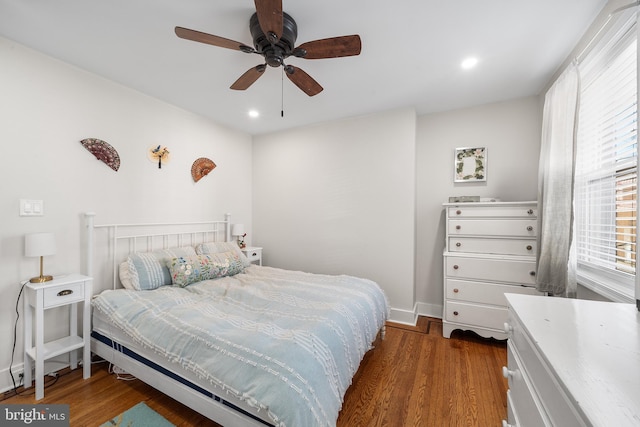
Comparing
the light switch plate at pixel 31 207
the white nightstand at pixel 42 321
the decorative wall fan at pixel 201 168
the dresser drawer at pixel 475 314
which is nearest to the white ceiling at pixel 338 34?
the decorative wall fan at pixel 201 168

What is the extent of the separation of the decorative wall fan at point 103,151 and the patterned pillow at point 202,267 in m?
1.07

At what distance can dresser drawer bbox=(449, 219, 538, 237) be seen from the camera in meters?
2.45

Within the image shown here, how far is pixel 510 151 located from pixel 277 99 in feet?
8.74

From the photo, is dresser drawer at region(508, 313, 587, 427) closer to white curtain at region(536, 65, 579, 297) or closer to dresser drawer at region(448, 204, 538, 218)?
white curtain at region(536, 65, 579, 297)

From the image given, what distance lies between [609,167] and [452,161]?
1.52 m

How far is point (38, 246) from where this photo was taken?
1.82 metres

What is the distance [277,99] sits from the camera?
9.20 feet

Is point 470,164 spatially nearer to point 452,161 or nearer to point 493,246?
point 452,161

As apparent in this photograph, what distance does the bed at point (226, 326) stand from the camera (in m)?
1.23

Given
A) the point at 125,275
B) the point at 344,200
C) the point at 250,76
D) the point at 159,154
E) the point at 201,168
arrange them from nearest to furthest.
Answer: the point at 250,76
the point at 125,275
the point at 159,154
the point at 201,168
the point at 344,200

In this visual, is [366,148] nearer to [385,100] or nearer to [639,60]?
[385,100]

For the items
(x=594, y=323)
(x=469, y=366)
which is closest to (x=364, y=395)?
(x=469, y=366)
